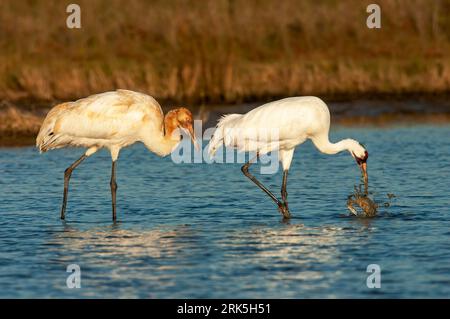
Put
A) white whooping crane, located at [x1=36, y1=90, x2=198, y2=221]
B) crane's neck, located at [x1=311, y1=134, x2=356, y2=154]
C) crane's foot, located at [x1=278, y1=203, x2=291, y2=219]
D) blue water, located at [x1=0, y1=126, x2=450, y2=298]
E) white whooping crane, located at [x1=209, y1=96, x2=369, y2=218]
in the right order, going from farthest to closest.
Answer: crane's neck, located at [x1=311, y1=134, x2=356, y2=154] < white whooping crane, located at [x1=36, y1=90, x2=198, y2=221] < crane's foot, located at [x1=278, y1=203, x2=291, y2=219] < white whooping crane, located at [x1=209, y1=96, x2=369, y2=218] < blue water, located at [x1=0, y1=126, x2=450, y2=298]

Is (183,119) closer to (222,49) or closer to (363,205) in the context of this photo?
(363,205)

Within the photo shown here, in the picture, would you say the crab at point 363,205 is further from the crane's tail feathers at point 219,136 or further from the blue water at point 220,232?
the crane's tail feathers at point 219,136

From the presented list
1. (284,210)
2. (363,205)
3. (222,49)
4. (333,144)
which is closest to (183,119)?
(284,210)

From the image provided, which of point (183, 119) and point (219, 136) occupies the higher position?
point (183, 119)

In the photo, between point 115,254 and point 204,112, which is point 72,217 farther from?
point 204,112

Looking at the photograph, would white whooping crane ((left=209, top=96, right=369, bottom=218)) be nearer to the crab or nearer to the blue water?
the crab

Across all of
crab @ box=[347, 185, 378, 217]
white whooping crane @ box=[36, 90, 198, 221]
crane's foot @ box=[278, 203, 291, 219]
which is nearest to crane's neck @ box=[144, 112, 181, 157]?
white whooping crane @ box=[36, 90, 198, 221]

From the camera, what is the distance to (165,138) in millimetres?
11109

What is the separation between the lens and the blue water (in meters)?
8.03

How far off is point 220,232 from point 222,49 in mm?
10789

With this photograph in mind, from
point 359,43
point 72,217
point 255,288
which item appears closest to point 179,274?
point 255,288

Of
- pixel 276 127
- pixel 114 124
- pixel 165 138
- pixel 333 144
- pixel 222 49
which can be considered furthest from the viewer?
pixel 222 49

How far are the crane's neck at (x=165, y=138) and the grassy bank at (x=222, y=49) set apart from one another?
7571mm

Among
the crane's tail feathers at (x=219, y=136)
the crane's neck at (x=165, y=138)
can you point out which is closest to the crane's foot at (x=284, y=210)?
the crane's tail feathers at (x=219, y=136)
